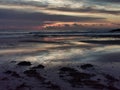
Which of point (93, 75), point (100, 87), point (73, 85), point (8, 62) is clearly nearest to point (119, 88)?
point (100, 87)

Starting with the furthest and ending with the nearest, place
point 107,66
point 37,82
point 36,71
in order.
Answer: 1. point 107,66
2. point 36,71
3. point 37,82

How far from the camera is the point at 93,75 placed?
43.0 feet

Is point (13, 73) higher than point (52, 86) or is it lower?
lower

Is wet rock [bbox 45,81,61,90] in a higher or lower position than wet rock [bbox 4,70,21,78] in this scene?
higher

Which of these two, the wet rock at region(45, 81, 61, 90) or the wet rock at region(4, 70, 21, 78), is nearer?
the wet rock at region(45, 81, 61, 90)

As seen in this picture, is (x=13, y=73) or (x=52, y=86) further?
(x=13, y=73)

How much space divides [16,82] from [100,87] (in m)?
3.13

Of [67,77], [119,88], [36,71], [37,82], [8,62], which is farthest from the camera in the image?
[8,62]

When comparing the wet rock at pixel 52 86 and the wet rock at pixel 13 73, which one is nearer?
the wet rock at pixel 52 86

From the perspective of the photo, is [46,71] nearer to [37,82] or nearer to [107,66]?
[37,82]

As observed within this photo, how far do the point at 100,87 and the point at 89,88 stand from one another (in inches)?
16.0

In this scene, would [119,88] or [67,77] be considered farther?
[67,77]

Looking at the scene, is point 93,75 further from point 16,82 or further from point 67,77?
point 16,82

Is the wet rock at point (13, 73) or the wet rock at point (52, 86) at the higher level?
the wet rock at point (52, 86)
